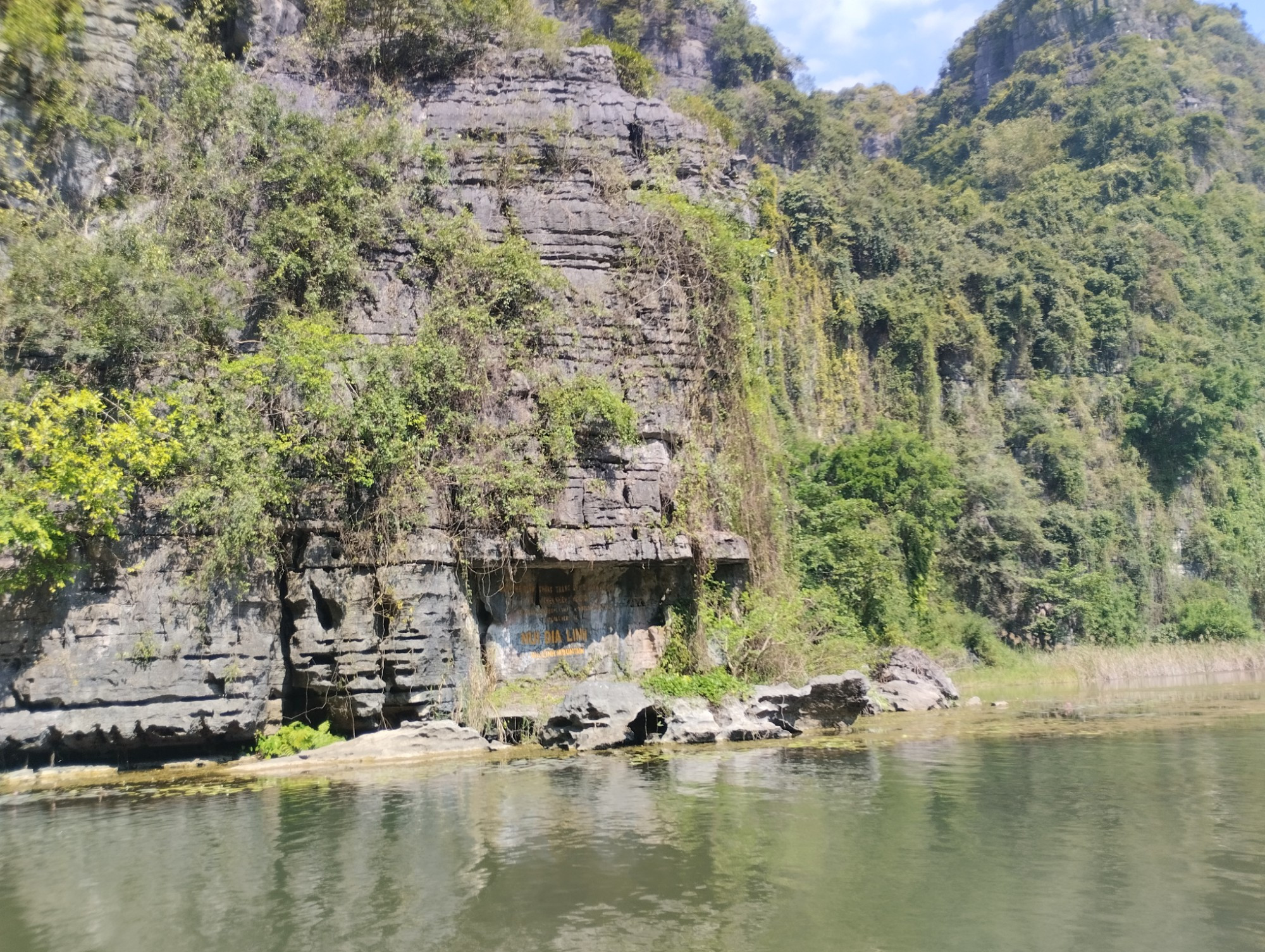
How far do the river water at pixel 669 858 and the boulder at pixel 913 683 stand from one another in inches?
272

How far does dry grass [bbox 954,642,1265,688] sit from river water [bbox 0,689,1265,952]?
1304 cm

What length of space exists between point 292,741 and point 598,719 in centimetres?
387

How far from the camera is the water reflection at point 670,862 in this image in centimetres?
560

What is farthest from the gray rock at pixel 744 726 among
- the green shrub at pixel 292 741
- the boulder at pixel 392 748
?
the green shrub at pixel 292 741

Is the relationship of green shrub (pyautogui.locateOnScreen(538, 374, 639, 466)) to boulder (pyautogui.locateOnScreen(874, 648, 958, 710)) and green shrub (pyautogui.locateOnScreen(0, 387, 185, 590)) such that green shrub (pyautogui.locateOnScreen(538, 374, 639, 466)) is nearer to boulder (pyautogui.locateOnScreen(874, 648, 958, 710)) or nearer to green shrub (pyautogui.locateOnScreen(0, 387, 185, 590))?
green shrub (pyautogui.locateOnScreen(0, 387, 185, 590))

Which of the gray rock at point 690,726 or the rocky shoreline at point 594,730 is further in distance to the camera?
the gray rock at point 690,726

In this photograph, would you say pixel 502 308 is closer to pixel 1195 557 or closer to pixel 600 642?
pixel 600 642

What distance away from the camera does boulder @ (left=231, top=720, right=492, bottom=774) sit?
462 inches

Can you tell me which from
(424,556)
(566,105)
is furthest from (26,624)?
(566,105)

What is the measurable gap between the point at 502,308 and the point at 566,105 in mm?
5340

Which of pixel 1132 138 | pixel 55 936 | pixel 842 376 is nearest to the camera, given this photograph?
pixel 55 936

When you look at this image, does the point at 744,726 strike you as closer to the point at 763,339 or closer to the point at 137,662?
the point at 137,662

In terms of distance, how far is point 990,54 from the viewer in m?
51.2

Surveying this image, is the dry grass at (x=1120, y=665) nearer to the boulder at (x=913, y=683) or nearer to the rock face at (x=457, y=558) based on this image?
the boulder at (x=913, y=683)
